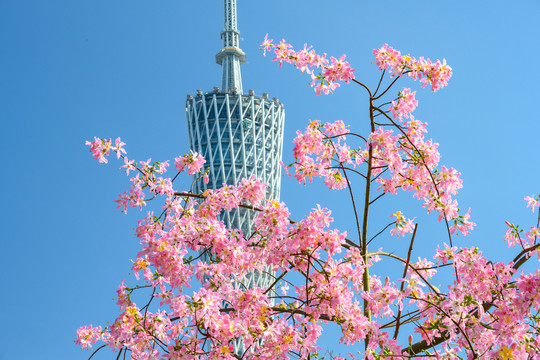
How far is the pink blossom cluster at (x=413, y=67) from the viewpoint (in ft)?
15.3

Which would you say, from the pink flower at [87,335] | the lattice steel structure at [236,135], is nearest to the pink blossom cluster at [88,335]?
the pink flower at [87,335]

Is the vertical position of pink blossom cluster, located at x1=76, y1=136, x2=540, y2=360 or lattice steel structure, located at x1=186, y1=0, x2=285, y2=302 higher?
lattice steel structure, located at x1=186, y1=0, x2=285, y2=302

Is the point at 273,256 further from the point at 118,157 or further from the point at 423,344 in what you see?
the point at 118,157

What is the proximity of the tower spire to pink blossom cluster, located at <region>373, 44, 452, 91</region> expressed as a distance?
1967 inches

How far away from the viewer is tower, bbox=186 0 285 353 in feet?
164

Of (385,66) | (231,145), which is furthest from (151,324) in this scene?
(231,145)

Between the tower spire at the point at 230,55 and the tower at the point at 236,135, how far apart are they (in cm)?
270

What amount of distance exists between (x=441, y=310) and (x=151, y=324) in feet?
6.25

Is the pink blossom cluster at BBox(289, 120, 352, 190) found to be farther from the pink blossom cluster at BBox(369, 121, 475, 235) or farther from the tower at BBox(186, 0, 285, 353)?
the tower at BBox(186, 0, 285, 353)

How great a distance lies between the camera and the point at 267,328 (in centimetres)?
386

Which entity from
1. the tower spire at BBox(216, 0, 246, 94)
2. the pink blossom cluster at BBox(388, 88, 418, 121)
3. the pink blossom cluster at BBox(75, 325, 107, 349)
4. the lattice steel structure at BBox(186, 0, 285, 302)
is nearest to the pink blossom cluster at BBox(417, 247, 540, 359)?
the pink blossom cluster at BBox(388, 88, 418, 121)

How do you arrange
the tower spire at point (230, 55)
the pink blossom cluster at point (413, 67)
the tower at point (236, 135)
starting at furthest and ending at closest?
the tower spire at point (230, 55)
the tower at point (236, 135)
the pink blossom cluster at point (413, 67)

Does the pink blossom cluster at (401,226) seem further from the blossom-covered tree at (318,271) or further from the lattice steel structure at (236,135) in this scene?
the lattice steel structure at (236,135)

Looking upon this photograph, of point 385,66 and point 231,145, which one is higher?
point 231,145
